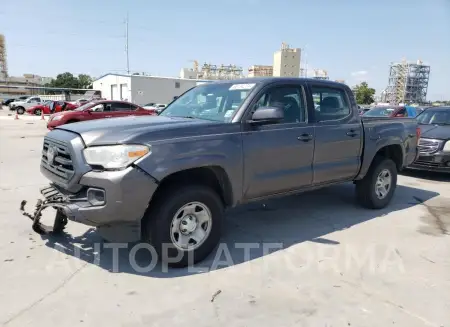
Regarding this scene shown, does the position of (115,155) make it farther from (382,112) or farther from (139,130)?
(382,112)

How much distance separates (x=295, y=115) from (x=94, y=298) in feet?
9.78

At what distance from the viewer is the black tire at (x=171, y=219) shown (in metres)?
3.44

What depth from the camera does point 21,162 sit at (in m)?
9.15

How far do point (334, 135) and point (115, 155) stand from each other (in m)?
2.92

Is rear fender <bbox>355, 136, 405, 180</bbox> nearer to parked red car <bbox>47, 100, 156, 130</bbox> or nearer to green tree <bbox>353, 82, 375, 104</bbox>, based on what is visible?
parked red car <bbox>47, 100, 156, 130</bbox>

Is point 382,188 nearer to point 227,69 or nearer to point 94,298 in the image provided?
point 94,298

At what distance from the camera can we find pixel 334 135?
191 inches

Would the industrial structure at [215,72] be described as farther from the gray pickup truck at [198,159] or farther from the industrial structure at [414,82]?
the gray pickup truck at [198,159]

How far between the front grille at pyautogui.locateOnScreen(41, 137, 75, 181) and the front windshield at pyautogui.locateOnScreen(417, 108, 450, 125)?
8.86m

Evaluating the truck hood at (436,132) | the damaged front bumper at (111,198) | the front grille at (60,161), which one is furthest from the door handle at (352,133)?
the truck hood at (436,132)

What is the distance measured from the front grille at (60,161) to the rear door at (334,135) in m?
2.85

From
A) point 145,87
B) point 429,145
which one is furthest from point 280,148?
point 145,87

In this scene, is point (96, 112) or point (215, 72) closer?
point (96, 112)

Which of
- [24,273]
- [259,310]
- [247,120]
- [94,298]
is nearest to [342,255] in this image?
[259,310]
